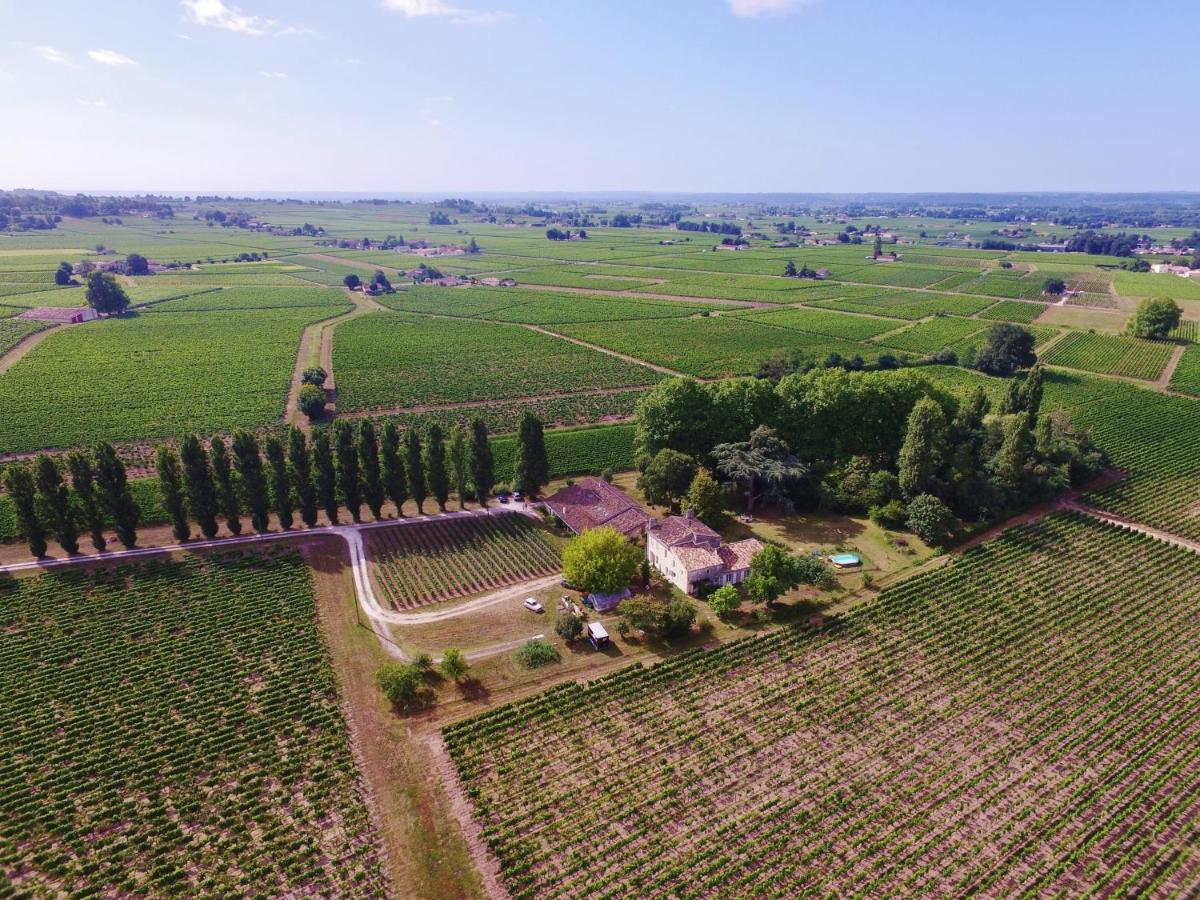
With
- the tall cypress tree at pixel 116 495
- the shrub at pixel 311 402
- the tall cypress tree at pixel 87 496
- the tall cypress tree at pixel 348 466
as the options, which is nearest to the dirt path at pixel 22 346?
the shrub at pixel 311 402

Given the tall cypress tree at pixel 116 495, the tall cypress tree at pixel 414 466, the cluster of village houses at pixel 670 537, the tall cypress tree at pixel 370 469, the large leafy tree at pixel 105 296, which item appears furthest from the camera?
the large leafy tree at pixel 105 296

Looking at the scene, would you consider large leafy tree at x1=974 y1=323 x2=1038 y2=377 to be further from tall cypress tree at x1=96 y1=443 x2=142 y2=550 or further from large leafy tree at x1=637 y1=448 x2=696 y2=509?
tall cypress tree at x1=96 y1=443 x2=142 y2=550

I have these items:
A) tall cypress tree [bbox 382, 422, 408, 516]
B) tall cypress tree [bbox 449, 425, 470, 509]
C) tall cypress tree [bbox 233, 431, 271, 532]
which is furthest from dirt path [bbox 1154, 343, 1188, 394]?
tall cypress tree [bbox 233, 431, 271, 532]

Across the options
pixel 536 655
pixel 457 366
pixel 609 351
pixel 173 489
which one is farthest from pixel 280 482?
pixel 609 351

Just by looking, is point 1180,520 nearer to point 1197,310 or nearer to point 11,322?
point 1197,310

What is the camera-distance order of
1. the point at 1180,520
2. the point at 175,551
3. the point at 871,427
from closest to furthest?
the point at 175,551, the point at 1180,520, the point at 871,427

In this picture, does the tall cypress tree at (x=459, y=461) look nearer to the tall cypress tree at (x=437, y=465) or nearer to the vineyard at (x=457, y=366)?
the tall cypress tree at (x=437, y=465)

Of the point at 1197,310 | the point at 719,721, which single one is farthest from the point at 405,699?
the point at 1197,310
